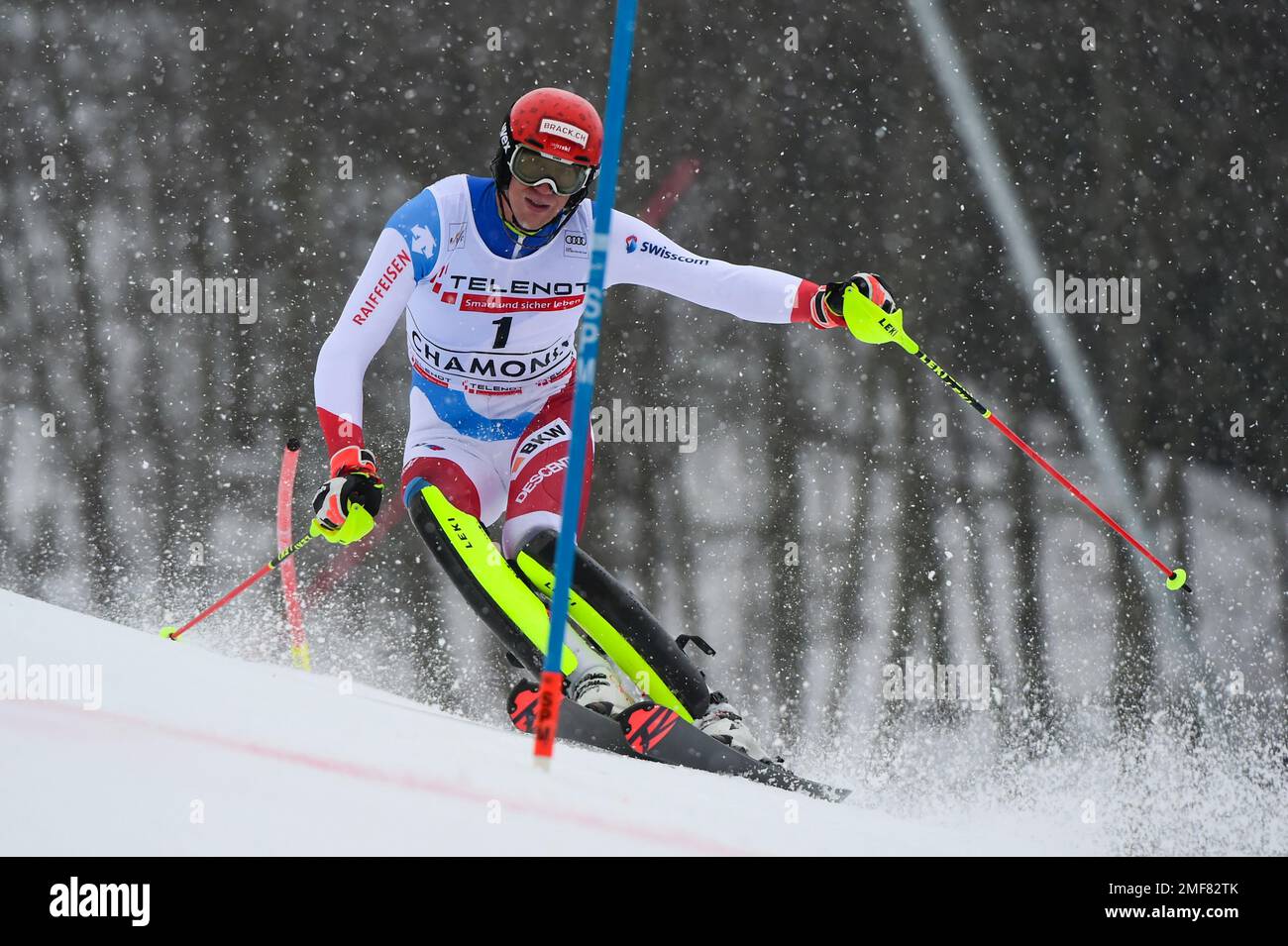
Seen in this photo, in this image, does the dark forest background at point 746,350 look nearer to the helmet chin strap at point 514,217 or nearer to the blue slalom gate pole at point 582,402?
the helmet chin strap at point 514,217

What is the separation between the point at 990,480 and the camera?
12891mm

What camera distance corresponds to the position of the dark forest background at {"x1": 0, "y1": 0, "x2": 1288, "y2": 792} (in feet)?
39.6

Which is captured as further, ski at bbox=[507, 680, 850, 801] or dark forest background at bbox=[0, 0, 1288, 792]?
dark forest background at bbox=[0, 0, 1288, 792]

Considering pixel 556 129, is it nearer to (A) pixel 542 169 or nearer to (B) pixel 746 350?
(A) pixel 542 169

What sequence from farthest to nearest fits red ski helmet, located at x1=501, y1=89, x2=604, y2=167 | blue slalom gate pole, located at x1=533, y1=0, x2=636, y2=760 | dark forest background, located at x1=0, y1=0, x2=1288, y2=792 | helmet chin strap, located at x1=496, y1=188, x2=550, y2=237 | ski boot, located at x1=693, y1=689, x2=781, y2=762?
dark forest background, located at x1=0, y1=0, x2=1288, y2=792, ski boot, located at x1=693, y1=689, x2=781, y2=762, helmet chin strap, located at x1=496, y1=188, x2=550, y2=237, red ski helmet, located at x1=501, y1=89, x2=604, y2=167, blue slalom gate pole, located at x1=533, y1=0, x2=636, y2=760

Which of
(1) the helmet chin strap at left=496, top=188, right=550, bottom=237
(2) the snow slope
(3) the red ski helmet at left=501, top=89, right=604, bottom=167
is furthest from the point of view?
(1) the helmet chin strap at left=496, top=188, right=550, bottom=237

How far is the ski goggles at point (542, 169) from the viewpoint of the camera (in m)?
3.37

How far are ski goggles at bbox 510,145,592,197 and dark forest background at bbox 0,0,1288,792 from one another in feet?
27.5

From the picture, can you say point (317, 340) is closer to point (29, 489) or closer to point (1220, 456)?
point (29, 489)

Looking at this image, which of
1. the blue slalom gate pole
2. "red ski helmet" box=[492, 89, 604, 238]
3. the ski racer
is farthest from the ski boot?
"red ski helmet" box=[492, 89, 604, 238]

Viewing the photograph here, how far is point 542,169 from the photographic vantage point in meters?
3.37

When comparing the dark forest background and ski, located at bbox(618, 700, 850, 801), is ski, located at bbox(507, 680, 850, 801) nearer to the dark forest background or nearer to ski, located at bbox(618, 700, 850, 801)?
ski, located at bbox(618, 700, 850, 801)

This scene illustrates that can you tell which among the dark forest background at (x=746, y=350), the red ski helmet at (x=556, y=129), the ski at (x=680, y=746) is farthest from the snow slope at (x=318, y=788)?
the dark forest background at (x=746, y=350)

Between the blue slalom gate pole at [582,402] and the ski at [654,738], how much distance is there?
3.16 feet
